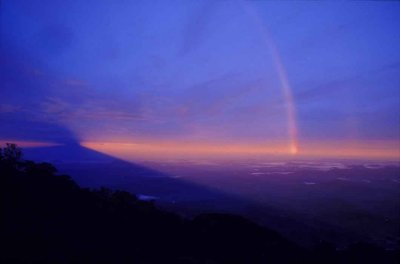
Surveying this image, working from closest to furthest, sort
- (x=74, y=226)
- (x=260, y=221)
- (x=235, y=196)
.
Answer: (x=74, y=226) → (x=260, y=221) → (x=235, y=196)

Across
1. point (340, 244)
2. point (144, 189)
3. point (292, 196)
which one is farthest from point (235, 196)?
point (340, 244)

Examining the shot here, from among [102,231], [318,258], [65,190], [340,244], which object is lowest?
[340,244]

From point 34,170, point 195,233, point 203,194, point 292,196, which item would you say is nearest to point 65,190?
point 34,170

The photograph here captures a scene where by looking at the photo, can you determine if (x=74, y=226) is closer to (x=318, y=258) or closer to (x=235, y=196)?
(x=318, y=258)

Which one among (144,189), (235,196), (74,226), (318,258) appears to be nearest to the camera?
(74,226)

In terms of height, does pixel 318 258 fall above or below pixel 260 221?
above

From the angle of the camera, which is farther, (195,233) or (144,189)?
(144,189)

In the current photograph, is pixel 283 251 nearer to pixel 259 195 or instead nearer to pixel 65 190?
pixel 65 190
